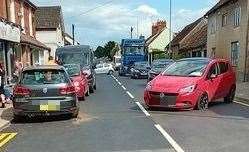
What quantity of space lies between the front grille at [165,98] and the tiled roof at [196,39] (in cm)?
3383

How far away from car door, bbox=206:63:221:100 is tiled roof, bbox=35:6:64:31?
155 ft

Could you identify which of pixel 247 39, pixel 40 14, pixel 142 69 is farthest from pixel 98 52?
pixel 247 39

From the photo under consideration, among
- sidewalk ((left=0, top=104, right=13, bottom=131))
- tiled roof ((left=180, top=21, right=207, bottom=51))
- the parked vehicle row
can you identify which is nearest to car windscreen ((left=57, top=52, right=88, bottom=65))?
sidewalk ((left=0, top=104, right=13, bottom=131))

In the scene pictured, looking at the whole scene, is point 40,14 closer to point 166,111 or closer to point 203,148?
point 166,111

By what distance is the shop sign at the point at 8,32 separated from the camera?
23.2m

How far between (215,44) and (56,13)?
29729 millimetres

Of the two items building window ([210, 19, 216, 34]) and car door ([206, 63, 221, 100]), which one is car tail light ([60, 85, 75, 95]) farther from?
building window ([210, 19, 216, 34])

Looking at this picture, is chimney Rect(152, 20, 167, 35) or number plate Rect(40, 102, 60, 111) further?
chimney Rect(152, 20, 167, 35)

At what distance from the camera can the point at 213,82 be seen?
52.2ft

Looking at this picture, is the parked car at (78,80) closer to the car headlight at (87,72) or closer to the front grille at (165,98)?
the car headlight at (87,72)

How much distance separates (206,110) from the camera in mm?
14867

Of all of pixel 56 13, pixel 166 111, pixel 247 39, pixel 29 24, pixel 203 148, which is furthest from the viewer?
pixel 56 13

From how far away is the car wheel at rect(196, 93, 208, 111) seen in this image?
1485 cm

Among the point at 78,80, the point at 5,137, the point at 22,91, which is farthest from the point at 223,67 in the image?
the point at 5,137
